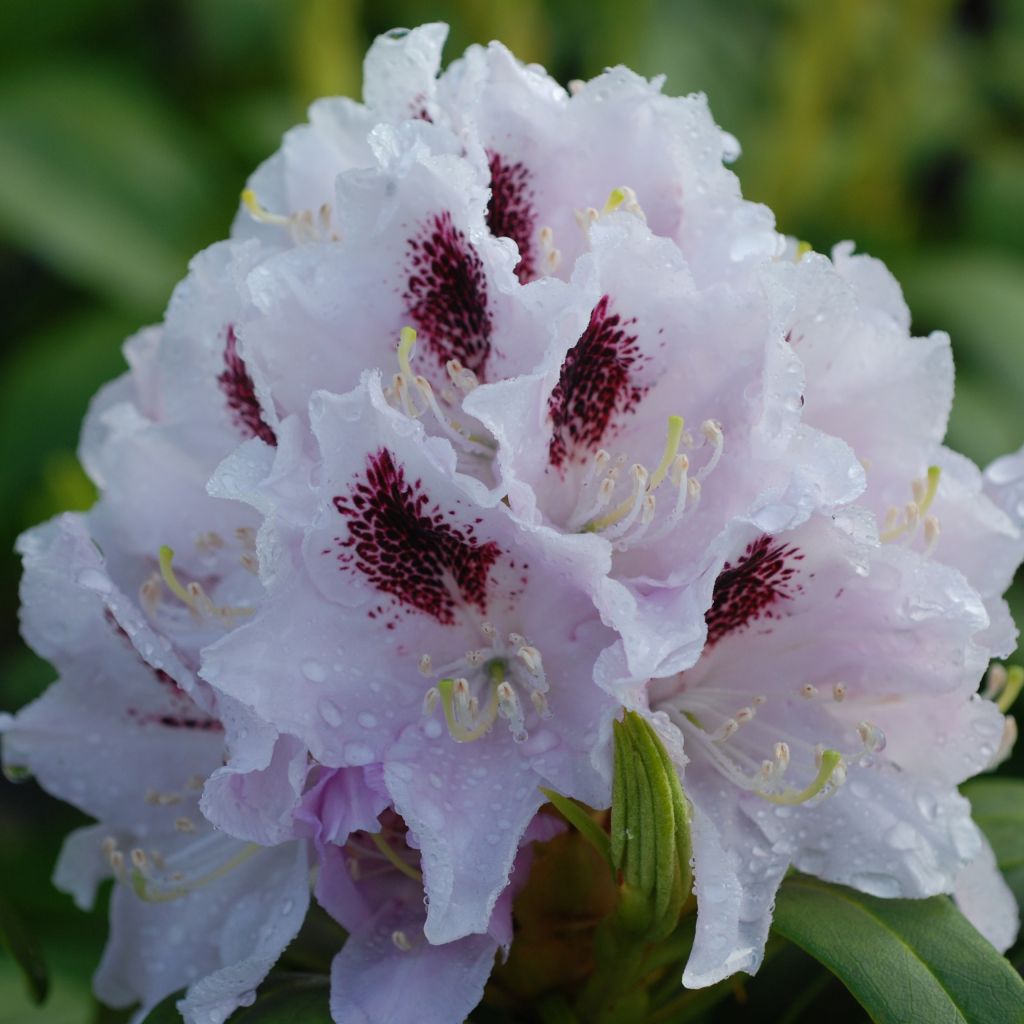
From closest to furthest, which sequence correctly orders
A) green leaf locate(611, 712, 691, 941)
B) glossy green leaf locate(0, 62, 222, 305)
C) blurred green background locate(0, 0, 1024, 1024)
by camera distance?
green leaf locate(611, 712, 691, 941)
blurred green background locate(0, 0, 1024, 1024)
glossy green leaf locate(0, 62, 222, 305)

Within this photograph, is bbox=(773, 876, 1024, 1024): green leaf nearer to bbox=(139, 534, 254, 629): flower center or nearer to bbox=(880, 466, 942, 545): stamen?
bbox=(880, 466, 942, 545): stamen

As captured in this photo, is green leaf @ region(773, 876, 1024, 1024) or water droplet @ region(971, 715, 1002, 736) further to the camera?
water droplet @ region(971, 715, 1002, 736)

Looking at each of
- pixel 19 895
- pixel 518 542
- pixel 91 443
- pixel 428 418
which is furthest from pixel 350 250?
pixel 19 895

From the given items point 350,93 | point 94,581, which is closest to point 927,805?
point 94,581

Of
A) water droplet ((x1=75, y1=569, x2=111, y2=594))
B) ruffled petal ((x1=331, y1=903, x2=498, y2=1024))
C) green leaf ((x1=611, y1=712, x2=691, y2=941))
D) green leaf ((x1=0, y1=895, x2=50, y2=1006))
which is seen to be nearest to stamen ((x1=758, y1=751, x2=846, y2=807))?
green leaf ((x1=611, y1=712, x2=691, y2=941))

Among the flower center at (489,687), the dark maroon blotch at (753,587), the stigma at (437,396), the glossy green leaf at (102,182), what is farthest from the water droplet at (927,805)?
the glossy green leaf at (102,182)

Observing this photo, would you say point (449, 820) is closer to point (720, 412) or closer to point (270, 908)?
point (270, 908)

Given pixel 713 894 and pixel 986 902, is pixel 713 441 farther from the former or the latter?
pixel 986 902
